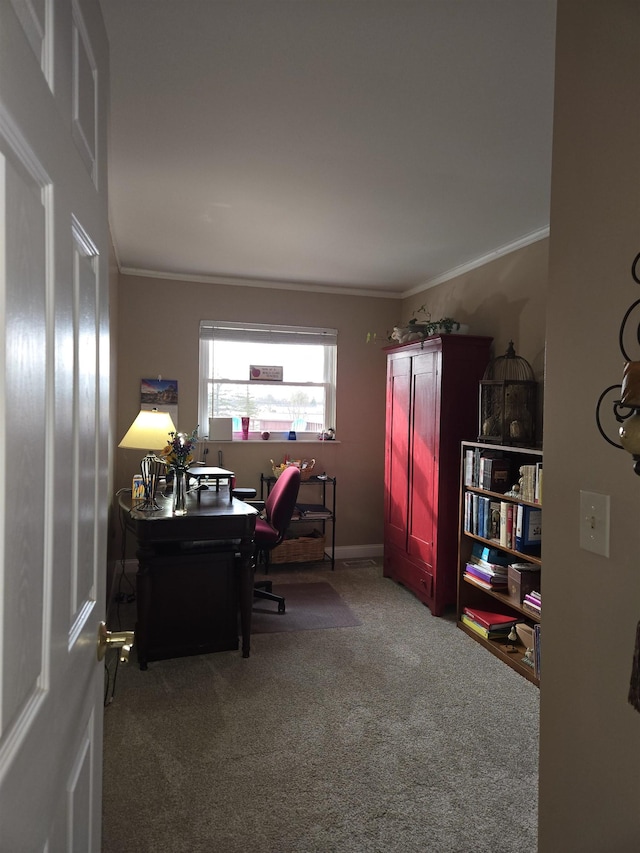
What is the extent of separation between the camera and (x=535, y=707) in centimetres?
275

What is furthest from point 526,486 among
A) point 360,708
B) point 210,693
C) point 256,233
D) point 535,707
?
point 256,233

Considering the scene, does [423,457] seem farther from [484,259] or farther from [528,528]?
[484,259]

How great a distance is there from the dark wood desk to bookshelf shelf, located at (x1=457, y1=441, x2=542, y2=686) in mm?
1467

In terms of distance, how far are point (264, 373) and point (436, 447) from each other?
1908 millimetres

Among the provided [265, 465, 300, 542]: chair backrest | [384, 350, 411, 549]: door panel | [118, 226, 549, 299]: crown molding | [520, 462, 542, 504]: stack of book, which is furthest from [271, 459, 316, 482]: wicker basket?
[520, 462, 542, 504]: stack of book

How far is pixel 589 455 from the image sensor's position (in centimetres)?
116

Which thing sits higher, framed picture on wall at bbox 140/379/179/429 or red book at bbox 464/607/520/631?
framed picture on wall at bbox 140/379/179/429

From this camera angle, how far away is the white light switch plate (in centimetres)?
112

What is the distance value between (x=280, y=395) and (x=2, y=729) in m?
4.81

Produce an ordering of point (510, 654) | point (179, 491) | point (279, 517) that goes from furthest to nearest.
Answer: point (279, 517) < point (179, 491) < point (510, 654)

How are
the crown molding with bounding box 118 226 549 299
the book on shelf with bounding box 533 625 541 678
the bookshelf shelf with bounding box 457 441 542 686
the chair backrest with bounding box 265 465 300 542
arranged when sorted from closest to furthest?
the book on shelf with bounding box 533 625 541 678 < the bookshelf shelf with bounding box 457 441 542 686 < the chair backrest with bounding box 265 465 300 542 < the crown molding with bounding box 118 226 549 299

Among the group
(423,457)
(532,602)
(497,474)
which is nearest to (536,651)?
(532,602)

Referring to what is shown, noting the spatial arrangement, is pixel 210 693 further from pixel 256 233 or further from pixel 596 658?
pixel 256 233

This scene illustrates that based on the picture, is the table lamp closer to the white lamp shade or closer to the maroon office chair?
the white lamp shade
